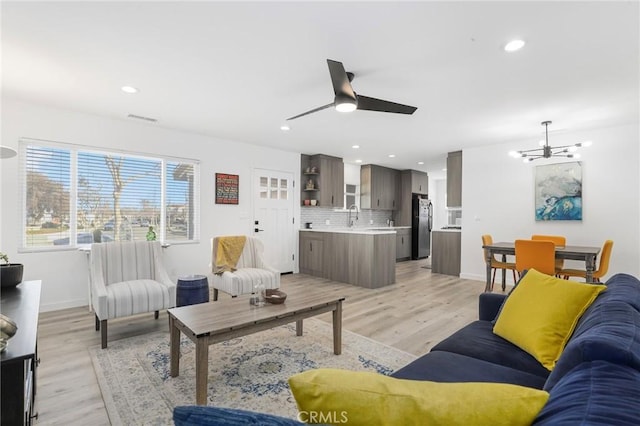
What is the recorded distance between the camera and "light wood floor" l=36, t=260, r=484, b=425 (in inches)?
79.3

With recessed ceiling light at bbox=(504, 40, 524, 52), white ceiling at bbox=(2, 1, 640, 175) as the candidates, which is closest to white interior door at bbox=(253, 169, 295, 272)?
white ceiling at bbox=(2, 1, 640, 175)

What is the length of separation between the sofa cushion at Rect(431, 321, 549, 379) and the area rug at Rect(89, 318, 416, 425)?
2.34ft

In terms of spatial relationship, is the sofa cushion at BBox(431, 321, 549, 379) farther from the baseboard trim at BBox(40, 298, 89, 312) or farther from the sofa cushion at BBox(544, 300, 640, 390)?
the baseboard trim at BBox(40, 298, 89, 312)

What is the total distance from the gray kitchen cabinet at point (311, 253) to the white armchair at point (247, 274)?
1.80m

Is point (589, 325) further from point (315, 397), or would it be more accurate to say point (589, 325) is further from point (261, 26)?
point (261, 26)

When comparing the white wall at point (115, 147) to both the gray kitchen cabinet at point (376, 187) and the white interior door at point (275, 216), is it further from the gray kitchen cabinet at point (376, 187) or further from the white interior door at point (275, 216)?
the gray kitchen cabinet at point (376, 187)

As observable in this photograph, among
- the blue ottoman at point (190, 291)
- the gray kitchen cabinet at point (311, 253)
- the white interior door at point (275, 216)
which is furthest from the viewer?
the gray kitchen cabinet at point (311, 253)

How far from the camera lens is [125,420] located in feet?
5.96

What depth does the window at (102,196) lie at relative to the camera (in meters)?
3.80

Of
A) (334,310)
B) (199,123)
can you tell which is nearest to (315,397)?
(334,310)

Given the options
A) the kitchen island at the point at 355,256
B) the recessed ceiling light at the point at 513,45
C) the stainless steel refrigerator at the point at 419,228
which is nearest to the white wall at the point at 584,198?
the kitchen island at the point at 355,256

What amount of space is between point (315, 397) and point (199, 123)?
→ 14.7 ft

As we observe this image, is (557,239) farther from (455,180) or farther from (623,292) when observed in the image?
(623,292)

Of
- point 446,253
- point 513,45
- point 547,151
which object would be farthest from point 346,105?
point 446,253
